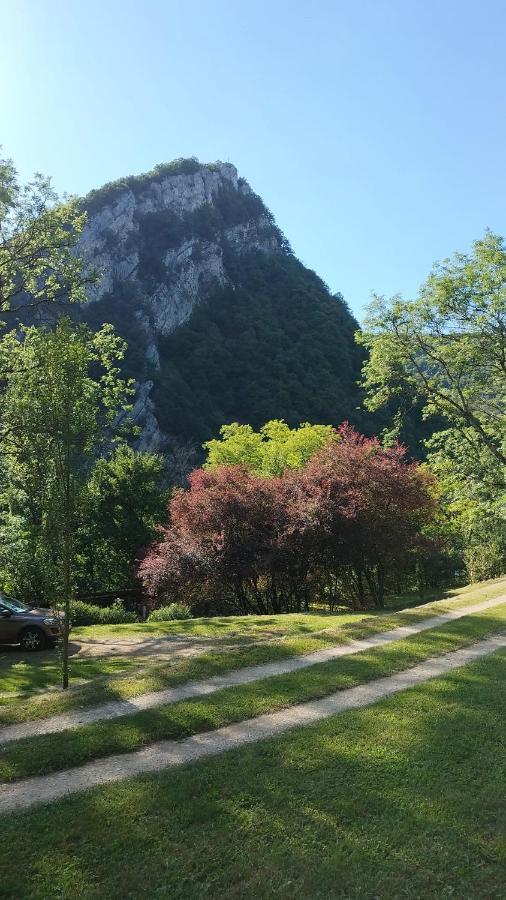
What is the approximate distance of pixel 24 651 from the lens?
14664 millimetres

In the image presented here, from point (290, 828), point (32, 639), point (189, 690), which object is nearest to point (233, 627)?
point (32, 639)

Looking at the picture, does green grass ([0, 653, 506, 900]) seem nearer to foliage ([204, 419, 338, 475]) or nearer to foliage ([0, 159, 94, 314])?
foliage ([0, 159, 94, 314])

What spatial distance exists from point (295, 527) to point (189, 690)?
40.7ft

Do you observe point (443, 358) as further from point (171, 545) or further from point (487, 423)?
point (171, 545)

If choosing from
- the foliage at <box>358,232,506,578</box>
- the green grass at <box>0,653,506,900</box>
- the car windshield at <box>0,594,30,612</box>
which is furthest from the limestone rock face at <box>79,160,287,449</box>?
the green grass at <box>0,653,506,900</box>

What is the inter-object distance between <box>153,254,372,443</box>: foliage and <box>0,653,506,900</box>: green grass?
6541 centimetres

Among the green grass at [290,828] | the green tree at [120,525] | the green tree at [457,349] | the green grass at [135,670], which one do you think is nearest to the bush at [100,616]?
the green grass at [135,670]

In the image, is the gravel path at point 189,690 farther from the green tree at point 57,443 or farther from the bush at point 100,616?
the bush at point 100,616

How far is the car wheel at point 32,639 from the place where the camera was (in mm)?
14680

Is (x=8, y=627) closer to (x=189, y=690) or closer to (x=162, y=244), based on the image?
(x=189, y=690)

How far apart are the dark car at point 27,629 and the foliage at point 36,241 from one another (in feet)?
27.0

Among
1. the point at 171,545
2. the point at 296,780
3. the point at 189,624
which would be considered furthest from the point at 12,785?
the point at 171,545

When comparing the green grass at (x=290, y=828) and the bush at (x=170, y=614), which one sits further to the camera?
the bush at (x=170, y=614)

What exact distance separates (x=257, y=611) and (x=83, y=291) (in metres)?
14.2
